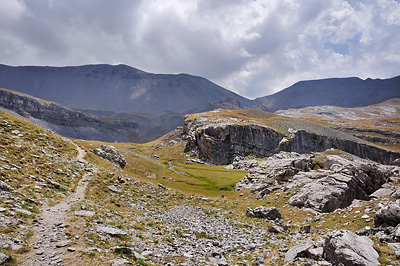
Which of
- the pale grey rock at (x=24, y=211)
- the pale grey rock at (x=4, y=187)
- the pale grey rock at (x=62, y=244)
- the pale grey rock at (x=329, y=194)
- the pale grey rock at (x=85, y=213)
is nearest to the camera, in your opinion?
the pale grey rock at (x=62, y=244)

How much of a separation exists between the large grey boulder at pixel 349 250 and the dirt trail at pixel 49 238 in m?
14.2

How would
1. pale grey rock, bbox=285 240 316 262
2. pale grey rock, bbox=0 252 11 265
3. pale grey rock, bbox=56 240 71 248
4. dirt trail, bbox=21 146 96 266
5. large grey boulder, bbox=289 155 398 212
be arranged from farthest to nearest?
large grey boulder, bbox=289 155 398 212 → pale grey rock, bbox=285 240 316 262 → pale grey rock, bbox=56 240 71 248 → dirt trail, bbox=21 146 96 266 → pale grey rock, bbox=0 252 11 265

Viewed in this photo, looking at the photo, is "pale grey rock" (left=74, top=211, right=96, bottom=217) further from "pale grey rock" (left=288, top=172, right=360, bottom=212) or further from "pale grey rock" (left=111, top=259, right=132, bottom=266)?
"pale grey rock" (left=288, top=172, right=360, bottom=212)

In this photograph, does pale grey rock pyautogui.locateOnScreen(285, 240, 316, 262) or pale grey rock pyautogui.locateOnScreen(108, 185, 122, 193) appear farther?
pale grey rock pyautogui.locateOnScreen(108, 185, 122, 193)

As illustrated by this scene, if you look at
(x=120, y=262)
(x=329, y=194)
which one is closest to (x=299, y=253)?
(x=120, y=262)

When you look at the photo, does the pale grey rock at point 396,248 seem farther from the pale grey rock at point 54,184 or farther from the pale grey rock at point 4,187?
the pale grey rock at point 54,184

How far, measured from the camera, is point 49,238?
40.6 feet

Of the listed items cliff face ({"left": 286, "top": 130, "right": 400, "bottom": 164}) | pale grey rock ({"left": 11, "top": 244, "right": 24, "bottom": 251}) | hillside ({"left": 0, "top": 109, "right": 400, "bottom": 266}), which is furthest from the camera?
cliff face ({"left": 286, "top": 130, "right": 400, "bottom": 164})

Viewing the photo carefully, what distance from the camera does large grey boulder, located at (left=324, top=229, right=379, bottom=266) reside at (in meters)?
11.1

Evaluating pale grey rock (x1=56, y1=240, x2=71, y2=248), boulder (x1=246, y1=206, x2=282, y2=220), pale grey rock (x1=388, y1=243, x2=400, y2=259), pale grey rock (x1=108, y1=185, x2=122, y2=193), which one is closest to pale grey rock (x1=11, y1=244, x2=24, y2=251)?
pale grey rock (x1=56, y1=240, x2=71, y2=248)

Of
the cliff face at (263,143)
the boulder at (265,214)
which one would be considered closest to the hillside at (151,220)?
the boulder at (265,214)

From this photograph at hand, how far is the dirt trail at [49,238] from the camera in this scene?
10.3 metres

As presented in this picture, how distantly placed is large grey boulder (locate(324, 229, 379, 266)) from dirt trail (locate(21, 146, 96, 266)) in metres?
14.2

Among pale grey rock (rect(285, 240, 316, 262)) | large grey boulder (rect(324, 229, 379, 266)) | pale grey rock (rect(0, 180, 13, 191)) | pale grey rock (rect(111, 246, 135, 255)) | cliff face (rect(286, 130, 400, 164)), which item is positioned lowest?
cliff face (rect(286, 130, 400, 164))
